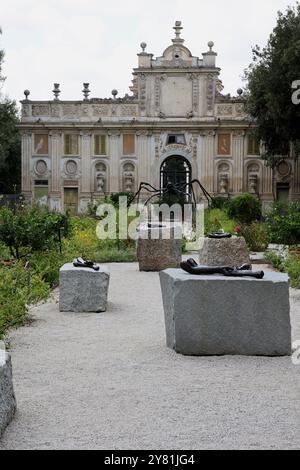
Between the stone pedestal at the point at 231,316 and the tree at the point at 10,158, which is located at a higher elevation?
the tree at the point at 10,158

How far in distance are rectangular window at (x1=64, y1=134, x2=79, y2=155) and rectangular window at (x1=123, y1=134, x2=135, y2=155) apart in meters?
2.60

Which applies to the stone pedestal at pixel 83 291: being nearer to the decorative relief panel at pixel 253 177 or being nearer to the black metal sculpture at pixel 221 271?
the black metal sculpture at pixel 221 271

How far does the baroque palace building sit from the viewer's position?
41469 mm

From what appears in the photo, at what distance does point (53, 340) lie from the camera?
28.5 feet

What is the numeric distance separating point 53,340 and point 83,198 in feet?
111

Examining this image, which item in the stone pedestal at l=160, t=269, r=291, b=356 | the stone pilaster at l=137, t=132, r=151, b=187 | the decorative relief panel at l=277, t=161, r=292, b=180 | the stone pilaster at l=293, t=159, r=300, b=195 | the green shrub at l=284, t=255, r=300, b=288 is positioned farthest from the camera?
the stone pilaster at l=137, t=132, r=151, b=187

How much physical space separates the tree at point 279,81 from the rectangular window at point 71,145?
33.9 feet

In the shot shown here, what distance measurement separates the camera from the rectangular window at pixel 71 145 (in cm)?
4231

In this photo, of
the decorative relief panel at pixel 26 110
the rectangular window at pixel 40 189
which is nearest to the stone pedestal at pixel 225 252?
the rectangular window at pixel 40 189

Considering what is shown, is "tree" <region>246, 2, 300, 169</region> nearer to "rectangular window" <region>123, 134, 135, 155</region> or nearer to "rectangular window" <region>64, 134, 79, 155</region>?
"rectangular window" <region>123, 134, 135, 155</region>

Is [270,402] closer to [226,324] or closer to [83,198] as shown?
[226,324]

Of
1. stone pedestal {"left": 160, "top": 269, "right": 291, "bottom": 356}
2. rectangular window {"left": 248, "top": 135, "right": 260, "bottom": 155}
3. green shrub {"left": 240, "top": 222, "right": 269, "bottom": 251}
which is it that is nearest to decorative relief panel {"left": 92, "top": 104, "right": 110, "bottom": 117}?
rectangular window {"left": 248, "top": 135, "right": 260, "bottom": 155}

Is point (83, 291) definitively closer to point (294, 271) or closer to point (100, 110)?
point (294, 271)

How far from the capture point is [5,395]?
5301 mm
